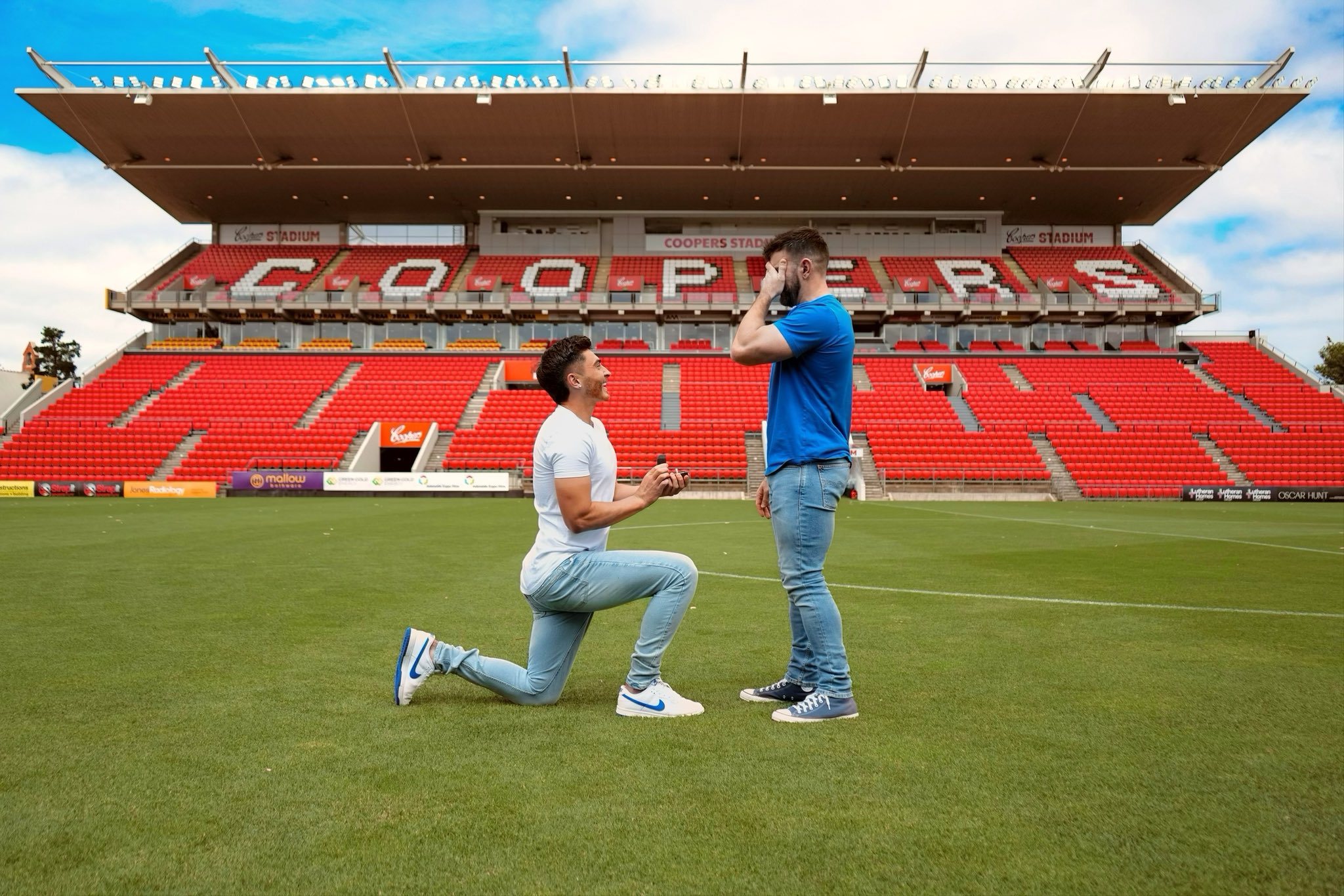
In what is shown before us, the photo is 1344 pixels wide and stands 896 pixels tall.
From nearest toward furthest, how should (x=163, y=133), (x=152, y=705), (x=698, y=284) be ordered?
(x=152, y=705)
(x=163, y=133)
(x=698, y=284)

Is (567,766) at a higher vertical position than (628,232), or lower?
lower

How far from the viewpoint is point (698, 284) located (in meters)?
41.0

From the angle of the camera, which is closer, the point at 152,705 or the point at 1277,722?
the point at 1277,722

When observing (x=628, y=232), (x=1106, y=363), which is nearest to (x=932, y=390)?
(x=1106, y=363)

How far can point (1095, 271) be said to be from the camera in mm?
41625

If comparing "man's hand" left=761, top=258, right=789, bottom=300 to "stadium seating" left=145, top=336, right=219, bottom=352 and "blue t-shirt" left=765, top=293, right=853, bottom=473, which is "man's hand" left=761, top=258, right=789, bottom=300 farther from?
"stadium seating" left=145, top=336, right=219, bottom=352

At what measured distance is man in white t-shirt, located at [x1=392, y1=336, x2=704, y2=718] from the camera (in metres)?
3.61

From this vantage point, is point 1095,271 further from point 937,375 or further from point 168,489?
point 168,489

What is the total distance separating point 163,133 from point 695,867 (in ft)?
136

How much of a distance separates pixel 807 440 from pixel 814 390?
9.4 inches

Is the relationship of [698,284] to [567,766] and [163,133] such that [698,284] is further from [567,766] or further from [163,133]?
[567,766]

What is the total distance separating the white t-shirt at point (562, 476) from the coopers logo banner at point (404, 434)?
27.8 meters

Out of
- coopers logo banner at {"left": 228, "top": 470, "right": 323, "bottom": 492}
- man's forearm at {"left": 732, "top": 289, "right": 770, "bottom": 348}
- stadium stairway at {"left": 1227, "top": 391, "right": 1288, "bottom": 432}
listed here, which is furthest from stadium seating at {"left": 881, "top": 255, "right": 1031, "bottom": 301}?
man's forearm at {"left": 732, "top": 289, "right": 770, "bottom": 348}

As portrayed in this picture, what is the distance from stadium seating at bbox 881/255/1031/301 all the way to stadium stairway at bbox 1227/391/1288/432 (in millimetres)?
10325
